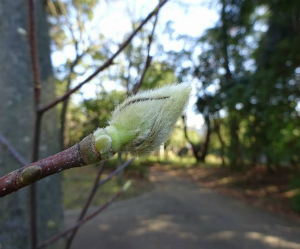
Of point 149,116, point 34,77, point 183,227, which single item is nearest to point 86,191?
point 183,227

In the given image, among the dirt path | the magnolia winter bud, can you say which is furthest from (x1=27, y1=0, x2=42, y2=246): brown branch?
the dirt path

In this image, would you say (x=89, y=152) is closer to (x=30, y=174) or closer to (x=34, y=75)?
(x=30, y=174)

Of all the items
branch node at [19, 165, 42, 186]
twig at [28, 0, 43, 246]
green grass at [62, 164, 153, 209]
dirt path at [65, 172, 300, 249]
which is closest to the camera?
branch node at [19, 165, 42, 186]

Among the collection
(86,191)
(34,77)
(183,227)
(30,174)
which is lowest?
(183,227)

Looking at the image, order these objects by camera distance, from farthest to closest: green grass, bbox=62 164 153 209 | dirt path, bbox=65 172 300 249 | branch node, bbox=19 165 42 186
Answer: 1. green grass, bbox=62 164 153 209
2. dirt path, bbox=65 172 300 249
3. branch node, bbox=19 165 42 186

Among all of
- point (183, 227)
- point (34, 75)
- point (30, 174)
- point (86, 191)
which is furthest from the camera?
point (86, 191)

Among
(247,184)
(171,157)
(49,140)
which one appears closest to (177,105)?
(49,140)

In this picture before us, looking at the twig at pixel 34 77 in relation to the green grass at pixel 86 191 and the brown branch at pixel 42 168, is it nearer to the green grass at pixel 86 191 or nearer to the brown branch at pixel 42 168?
the brown branch at pixel 42 168

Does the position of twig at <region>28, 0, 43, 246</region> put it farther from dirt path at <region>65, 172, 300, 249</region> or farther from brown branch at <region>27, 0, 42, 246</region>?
dirt path at <region>65, 172, 300, 249</region>
